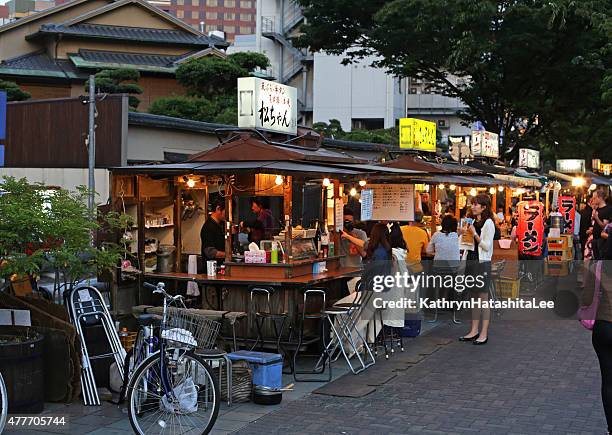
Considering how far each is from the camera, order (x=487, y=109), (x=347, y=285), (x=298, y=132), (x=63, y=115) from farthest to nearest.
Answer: (x=487, y=109)
(x=63, y=115)
(x=298, y=132)
(x=347, y=285)

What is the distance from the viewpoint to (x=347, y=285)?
38.9 feet

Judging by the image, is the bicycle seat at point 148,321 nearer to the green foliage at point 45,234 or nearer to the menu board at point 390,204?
the green foliage at point 45,234

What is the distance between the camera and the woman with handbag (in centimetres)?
631

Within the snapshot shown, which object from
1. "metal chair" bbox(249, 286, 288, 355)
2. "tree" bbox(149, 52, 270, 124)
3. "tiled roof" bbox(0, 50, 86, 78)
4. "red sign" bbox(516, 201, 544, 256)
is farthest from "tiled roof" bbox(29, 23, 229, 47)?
"metal chair" bbox(249, 286, 288, 355)

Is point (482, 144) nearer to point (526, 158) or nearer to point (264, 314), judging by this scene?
point (526, 158)

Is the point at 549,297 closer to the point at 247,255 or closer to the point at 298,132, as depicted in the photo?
the point at 298,132

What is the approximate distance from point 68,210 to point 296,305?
11.0 feet

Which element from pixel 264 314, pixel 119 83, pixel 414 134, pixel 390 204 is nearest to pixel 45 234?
pixel 264 314

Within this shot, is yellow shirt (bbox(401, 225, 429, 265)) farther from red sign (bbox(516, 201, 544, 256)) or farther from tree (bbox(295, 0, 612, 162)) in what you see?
A: tree (bbox(295, 0, 612, 162))

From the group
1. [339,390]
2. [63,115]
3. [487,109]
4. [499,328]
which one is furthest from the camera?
[487,109]

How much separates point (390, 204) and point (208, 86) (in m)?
20.3

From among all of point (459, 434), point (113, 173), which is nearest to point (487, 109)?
point (113, 173)

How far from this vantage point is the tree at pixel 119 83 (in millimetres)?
29623

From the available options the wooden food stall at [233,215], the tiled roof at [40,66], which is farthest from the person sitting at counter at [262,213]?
the tiled roof at [40,66]
